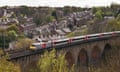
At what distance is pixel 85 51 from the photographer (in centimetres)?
Answer: 2331

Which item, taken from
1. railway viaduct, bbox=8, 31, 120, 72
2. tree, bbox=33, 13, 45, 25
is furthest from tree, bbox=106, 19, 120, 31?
tree, bbox=33, 13, 45, 25

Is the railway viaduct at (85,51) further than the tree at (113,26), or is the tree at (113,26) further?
the tree at (113,26)

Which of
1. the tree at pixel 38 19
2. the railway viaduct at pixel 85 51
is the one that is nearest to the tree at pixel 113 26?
the railway viaduct at pixel 85 51

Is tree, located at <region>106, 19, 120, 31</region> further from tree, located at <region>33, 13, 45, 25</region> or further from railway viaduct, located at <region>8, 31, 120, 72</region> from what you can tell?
tree, located at <region>33, 13, 45, 25</region>

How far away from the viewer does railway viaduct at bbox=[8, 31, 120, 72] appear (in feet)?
59.0

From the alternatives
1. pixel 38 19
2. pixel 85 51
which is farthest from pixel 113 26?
pixel 38 19

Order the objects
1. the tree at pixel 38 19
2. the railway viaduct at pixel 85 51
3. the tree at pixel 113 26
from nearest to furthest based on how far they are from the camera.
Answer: the railway viaduct at pixel 85 51, the tree at pixel 113 26, the tree at pixel 38 19

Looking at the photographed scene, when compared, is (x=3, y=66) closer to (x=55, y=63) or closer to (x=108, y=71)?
(x=55, y=63)

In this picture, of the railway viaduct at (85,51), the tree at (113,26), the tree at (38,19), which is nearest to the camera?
the railway viaduct at (85,51)

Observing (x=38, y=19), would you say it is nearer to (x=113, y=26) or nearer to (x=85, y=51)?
(x=113, y=26)

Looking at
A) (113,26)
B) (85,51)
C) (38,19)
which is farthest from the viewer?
(38,19)

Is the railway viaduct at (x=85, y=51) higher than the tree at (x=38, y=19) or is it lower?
higher

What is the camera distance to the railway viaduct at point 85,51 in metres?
18.0

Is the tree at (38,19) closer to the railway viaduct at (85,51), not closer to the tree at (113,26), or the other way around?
the tree at (113,26)
